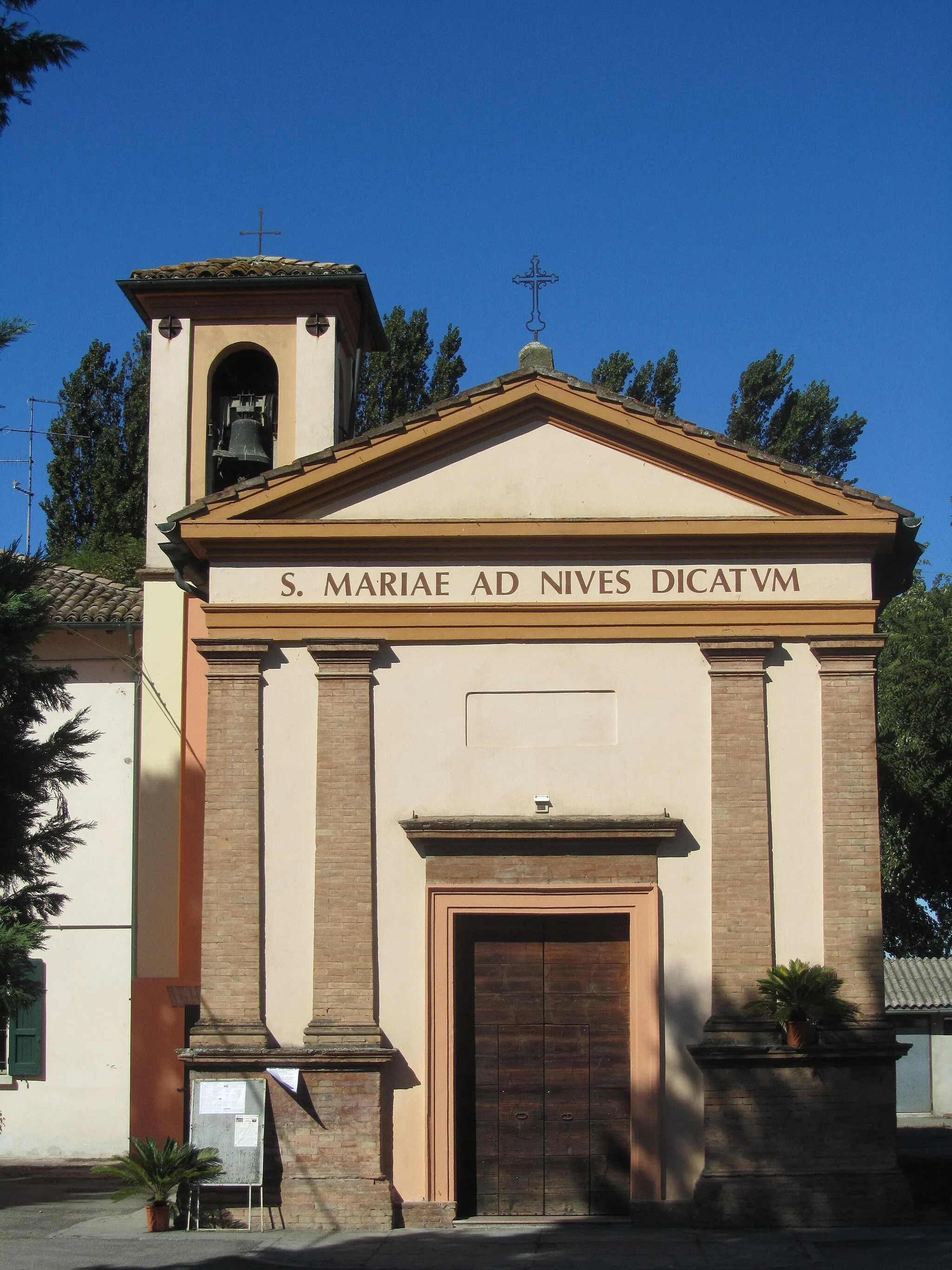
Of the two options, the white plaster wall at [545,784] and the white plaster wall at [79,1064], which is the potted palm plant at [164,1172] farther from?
the white plaster wall at [79,1064]

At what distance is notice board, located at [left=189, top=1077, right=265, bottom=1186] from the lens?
13.5 m

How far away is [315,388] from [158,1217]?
986 centimetres

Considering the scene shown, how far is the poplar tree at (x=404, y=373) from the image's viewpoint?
32438mm

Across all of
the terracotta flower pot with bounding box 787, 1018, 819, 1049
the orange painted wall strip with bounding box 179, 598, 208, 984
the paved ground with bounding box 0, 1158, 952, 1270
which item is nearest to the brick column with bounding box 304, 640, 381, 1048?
the paved ground with bounding box 0, 1158, 952, 1270

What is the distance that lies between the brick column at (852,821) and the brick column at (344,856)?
14.0 feet

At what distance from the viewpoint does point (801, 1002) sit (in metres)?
13.6

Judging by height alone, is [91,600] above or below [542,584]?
above

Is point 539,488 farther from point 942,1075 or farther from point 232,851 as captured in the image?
point 942,1075

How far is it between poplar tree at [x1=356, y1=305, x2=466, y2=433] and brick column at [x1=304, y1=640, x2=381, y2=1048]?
59.5 ft

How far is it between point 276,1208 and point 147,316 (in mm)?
11281

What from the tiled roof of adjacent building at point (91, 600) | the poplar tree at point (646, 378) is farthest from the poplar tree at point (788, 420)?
the tiled roof of adjacent building at point (91, 600)

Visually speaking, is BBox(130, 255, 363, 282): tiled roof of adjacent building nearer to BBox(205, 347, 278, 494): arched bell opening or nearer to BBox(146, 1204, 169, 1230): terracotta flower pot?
BBox(205, 347, 278, 494): arched bell opening

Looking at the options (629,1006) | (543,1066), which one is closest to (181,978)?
(543,1066)

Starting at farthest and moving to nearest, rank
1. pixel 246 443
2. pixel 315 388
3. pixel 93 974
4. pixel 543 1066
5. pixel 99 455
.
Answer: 1. pixel 99 455
2. pixel 93 974
3. pixel 315 388
4. pixel 246 443
5. pixel 543 1066
